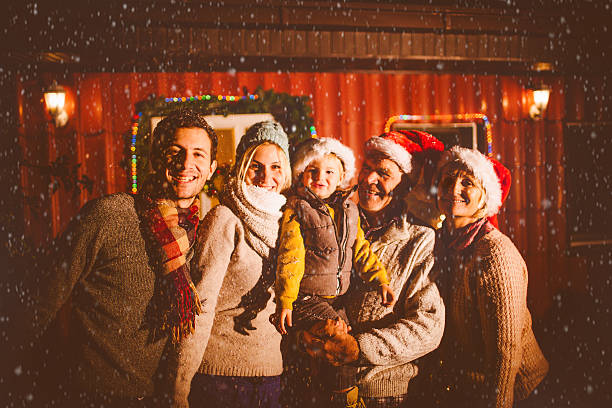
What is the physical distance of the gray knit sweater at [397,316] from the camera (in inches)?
88.4

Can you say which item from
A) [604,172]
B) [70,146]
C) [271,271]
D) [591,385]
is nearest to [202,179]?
[271,271]

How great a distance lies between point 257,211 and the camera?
2029 millimetres

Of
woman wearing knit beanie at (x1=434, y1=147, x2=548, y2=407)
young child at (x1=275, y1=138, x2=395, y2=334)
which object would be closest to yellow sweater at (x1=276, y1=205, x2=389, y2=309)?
young child at (x1=275, y1=138, x2=395, y2=334)

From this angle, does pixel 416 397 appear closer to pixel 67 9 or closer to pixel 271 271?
pixel 271 271

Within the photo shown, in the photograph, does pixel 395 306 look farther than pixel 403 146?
No

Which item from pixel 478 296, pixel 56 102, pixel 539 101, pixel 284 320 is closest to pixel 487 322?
pixel 478 296

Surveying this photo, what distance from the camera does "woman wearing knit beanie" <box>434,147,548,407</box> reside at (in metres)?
2.27

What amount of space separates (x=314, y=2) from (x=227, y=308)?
11.1ft

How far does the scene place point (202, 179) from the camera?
2.02 meters

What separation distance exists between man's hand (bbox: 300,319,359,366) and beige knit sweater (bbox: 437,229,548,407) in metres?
0.60

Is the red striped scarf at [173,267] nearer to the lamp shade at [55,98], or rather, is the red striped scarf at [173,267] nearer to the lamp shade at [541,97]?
the lamp shade at [55,98]

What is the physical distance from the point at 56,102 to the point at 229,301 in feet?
10.5

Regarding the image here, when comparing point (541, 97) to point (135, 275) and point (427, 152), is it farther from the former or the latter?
point (135, 275)

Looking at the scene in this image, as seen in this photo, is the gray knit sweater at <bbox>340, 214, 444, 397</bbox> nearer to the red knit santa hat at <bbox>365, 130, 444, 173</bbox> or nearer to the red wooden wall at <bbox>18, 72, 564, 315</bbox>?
the red knit santa hat at <bbox>365, 130, 444, 173</bbox>
